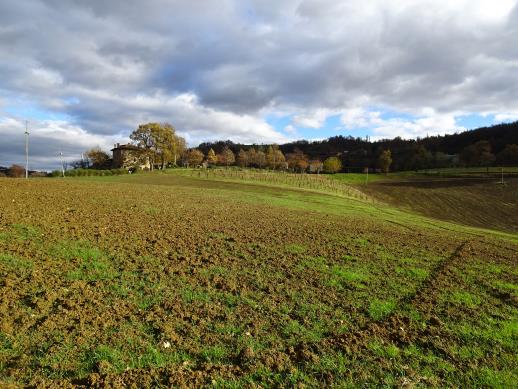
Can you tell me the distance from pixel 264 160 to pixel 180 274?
6464 inches

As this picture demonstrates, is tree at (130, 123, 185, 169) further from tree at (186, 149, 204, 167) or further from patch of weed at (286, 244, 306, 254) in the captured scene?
patch of weed at (286, 244, 306, 254)

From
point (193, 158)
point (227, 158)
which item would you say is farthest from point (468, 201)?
point (227, 158)

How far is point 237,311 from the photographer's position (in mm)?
8719

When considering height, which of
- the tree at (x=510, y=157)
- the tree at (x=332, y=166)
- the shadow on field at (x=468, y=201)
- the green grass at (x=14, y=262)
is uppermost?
the tree at (x=510, y=157)

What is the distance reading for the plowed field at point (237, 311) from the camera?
6375 millimetres

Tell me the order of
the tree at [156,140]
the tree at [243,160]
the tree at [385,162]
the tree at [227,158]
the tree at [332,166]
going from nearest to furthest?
the tree at [156,140] < the tree at [385,162] < the tree at [332,166] < the tree at [227,158] < the tree at [243,160]

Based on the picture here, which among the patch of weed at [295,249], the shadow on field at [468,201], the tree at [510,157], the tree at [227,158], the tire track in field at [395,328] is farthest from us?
the tree at [227,158]

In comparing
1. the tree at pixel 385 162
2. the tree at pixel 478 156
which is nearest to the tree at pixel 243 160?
the tree at pixel 385 162

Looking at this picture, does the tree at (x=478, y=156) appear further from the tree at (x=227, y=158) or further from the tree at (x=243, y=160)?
the tree at (x=227, y=158)

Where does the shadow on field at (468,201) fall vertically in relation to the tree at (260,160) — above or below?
below

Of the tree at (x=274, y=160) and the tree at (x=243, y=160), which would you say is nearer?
the tree at (x=243, y=160)

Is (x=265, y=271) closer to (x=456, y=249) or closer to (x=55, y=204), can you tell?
(x=456, y=249)

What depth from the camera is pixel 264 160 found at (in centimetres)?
17400

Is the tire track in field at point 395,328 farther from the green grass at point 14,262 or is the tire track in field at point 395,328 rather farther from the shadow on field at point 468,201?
the shadow on field at point 468,201
